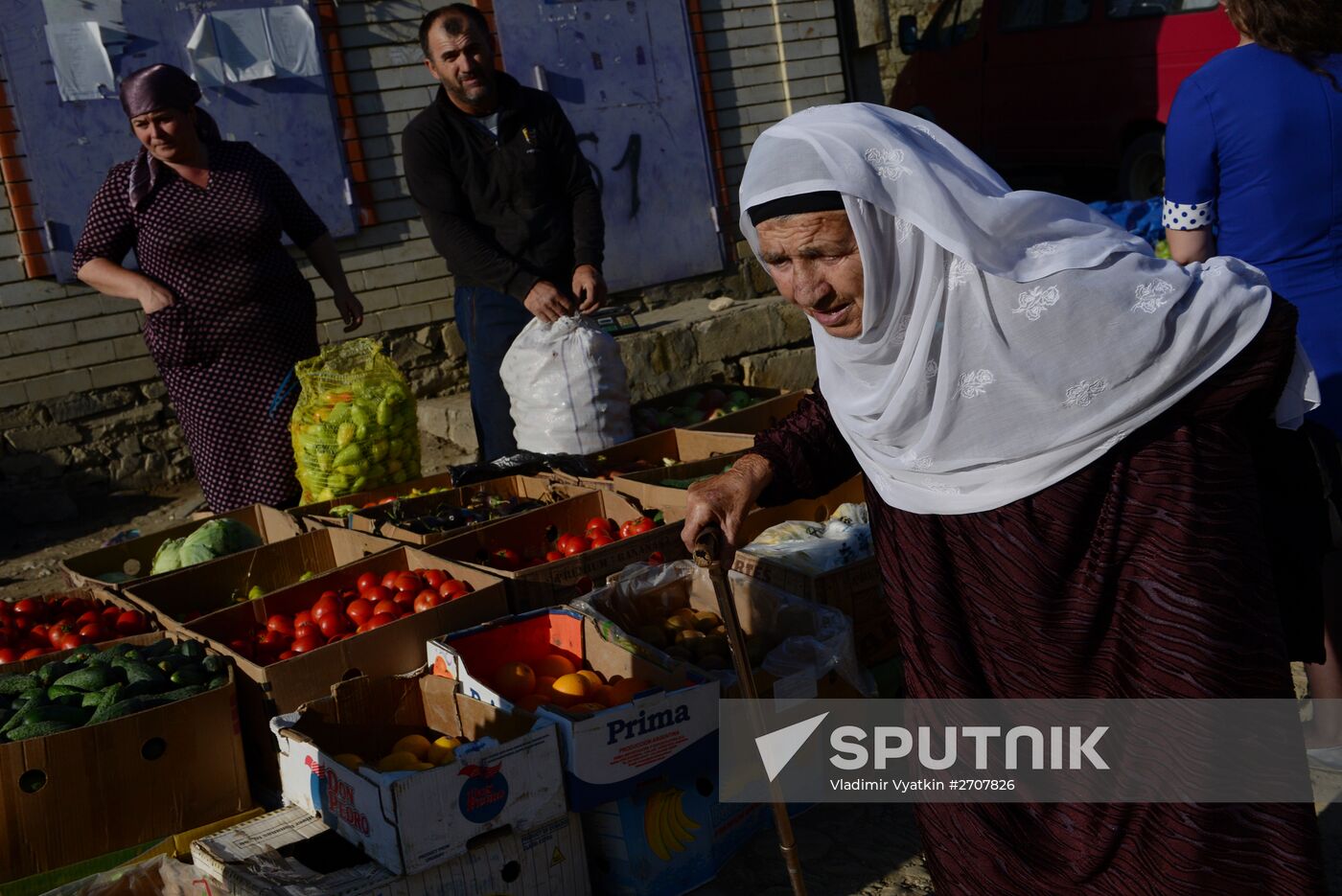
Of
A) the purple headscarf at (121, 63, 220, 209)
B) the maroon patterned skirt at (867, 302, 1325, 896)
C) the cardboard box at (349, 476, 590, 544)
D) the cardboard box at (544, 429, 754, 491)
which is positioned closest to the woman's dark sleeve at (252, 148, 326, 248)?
the purple headscarf at (121, 63, 220, 209)

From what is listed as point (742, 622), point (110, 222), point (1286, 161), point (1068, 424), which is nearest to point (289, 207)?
point (110, 222)

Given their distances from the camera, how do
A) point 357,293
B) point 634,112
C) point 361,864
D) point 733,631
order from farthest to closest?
point 634,112 → point 357,293 → point 361,864 → point 733,631

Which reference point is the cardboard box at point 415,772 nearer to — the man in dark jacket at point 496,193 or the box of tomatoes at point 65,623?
the box of tomatoes at point 65,623

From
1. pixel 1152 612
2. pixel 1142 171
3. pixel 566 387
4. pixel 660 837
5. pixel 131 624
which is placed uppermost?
pixel 1142 171

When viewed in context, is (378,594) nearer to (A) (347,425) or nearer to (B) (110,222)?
(A) (347,425)

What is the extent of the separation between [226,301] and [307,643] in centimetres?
166

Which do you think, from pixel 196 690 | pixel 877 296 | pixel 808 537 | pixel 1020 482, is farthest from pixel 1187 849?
pixel 196 690

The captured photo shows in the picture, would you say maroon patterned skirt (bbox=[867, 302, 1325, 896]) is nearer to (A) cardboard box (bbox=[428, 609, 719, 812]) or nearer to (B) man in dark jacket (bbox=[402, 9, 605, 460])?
(A) cardboard box (bbox=[428, 609, 719, 812])

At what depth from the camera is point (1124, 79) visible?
30.3 ft

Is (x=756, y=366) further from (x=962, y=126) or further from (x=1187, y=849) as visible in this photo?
(x=1187, y=849)

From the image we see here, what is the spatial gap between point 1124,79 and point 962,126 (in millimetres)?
1924

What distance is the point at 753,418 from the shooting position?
498 centimetres

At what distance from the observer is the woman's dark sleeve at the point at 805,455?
2.49 metres

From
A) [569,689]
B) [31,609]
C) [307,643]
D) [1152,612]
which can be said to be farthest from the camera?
[31,609]
